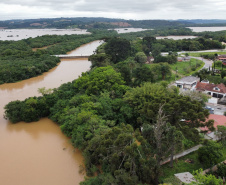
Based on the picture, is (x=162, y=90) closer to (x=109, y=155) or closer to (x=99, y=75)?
(x=99, y=75)

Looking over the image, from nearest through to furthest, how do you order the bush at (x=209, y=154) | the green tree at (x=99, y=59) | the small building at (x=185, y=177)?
the small building at (x=185, y=177) < the bush at (x=209, y=154) < the green tree at (x=99, y=59)

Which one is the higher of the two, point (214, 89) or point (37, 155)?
point (214, 89)

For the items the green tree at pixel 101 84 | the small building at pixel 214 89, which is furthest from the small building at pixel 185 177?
the small building at pixel 214 89

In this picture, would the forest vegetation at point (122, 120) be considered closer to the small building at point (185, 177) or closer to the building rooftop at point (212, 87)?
the small building at point (185, 177)

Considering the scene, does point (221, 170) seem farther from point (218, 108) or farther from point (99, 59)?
point (99, 59)

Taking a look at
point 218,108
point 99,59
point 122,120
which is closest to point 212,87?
point 218,108

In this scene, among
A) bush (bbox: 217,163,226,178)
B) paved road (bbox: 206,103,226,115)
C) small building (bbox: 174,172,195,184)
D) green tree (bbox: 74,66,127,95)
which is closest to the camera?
small building (bbox: 174,172,195,184)

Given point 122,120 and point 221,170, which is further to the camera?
point 122,120

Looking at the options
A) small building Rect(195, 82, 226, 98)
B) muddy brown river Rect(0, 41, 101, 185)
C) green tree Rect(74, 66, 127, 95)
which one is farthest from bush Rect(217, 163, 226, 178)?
small building Rect(195, 82, 226, 98)

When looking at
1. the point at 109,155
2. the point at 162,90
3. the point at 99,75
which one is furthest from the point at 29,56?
the point at 109,155

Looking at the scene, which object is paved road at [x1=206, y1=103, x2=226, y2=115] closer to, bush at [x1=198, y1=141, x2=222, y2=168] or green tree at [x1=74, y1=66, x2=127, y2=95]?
bush at [x1=198, y1=141, x2=222, y2=168]

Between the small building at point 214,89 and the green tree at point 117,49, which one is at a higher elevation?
the green tree at point 117,49
